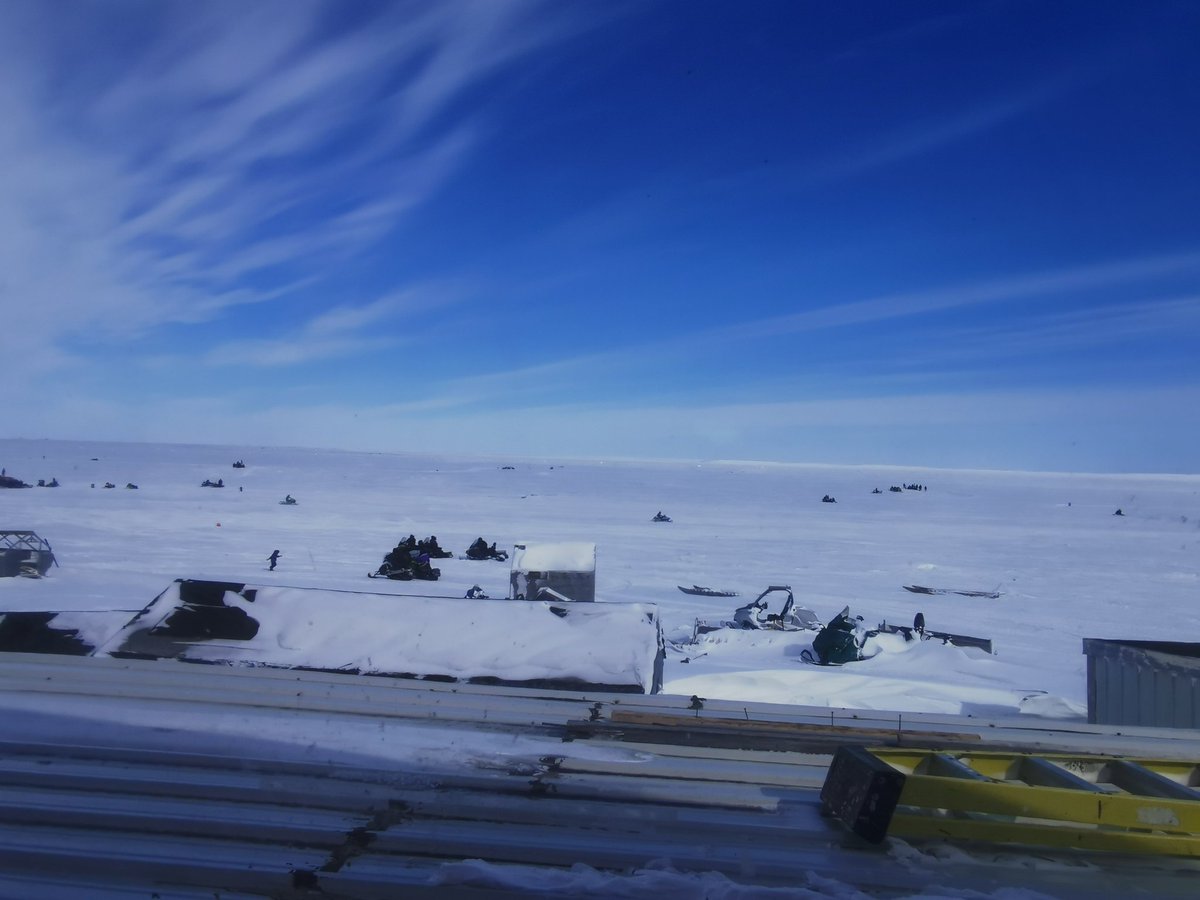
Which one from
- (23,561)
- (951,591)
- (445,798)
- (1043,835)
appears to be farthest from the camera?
(951,591)

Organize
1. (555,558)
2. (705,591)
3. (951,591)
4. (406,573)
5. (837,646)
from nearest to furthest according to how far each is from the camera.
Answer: (555,558)
(837,646)
(406,573)
(705,591)
(951,591)

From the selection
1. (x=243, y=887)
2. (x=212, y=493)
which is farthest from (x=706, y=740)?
Answer: (x=212, y=493)

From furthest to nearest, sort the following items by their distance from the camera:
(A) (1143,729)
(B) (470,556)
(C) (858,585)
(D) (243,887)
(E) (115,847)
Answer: (B) (470,556)
(C) (858,585)
(A) (1143,729)
(E) (115,847)
(D) (243,887)

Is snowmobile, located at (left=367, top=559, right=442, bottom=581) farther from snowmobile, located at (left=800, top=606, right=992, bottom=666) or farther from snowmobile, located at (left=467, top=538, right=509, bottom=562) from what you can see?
snowmobile, located at (left=800, top=606, right=992, bottom=666)

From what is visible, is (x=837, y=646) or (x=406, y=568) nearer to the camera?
(x=837, y=646)

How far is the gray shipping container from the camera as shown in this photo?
6.23m

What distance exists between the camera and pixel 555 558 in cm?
1223

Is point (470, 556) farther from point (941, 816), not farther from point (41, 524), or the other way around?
point (941, 816)

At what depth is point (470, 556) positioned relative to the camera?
2459 centimetres

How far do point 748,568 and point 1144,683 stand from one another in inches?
721

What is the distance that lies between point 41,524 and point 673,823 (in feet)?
108

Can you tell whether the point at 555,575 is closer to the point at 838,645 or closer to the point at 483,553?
the point at 838,645

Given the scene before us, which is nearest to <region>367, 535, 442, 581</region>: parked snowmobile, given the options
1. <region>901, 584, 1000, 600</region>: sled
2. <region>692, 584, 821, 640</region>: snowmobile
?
<region>692, 584, 821, 640</region>: snowmobile

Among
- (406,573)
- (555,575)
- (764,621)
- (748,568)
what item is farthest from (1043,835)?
(748,568)
